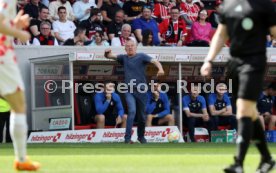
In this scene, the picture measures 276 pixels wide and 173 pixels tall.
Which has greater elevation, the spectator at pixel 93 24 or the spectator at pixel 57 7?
the spectator at pixel 57 7

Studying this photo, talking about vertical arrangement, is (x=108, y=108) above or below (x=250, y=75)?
below

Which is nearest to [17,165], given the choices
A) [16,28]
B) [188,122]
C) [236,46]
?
[16,28]

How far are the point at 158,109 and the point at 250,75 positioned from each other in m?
14.8

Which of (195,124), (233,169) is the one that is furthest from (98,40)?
(233,169)

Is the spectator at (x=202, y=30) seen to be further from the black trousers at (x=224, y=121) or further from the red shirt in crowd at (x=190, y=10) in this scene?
the black trousers at (x=224, y=121)

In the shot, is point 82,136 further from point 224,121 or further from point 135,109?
point 224,121

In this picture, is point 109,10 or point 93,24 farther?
point 109,10

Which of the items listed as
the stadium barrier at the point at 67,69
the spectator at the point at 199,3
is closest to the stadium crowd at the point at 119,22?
the spectator at the point at 199,3

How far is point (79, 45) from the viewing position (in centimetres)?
2466

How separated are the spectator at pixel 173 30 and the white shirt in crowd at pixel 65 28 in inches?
113

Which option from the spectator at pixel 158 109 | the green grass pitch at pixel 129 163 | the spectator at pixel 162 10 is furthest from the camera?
the spectator at pixel 162 10

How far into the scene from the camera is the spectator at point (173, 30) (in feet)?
87.9

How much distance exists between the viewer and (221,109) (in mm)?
25656

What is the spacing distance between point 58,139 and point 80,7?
4453 mm
